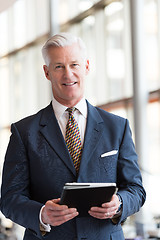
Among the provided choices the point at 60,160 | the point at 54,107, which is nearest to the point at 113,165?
the point at 60,160

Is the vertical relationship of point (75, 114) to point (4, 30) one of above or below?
below

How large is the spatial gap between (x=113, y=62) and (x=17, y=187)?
7.09 meters

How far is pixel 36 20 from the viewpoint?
1187cm

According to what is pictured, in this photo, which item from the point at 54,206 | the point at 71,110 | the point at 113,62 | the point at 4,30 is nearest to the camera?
the point at 54,206

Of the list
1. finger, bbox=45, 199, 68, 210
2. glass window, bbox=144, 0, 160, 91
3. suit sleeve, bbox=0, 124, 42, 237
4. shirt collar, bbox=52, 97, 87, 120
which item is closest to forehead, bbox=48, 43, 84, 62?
shirt collar, bbox=52, 97, 87, 120

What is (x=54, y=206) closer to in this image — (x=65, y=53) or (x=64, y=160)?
(x=64, y=160)

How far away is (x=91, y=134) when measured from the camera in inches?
83.3

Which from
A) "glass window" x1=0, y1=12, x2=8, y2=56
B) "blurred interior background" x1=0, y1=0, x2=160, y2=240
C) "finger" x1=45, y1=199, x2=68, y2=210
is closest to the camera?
"finger" x1=45, y1=199, x2=68, y2=210

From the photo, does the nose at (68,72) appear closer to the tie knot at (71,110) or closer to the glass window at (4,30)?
the tie knot at (71,110)

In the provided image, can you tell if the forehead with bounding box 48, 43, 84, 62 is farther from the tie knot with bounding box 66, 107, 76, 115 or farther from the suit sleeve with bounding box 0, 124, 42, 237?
the suit sleeve with bounding box 0, 124, 42, 237

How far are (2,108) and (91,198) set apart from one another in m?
12.0

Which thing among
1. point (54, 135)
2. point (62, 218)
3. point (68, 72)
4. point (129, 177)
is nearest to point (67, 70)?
point (68, 72)

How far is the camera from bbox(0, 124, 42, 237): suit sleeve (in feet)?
6.58

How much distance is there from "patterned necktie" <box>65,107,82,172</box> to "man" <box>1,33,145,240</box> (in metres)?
0.01
